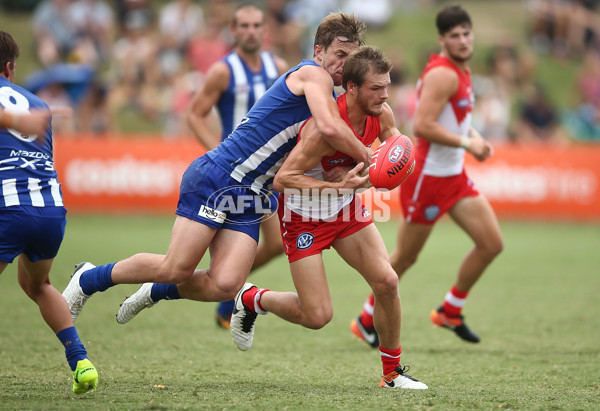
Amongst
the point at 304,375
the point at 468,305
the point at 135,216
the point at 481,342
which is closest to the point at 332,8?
the point at 135,216

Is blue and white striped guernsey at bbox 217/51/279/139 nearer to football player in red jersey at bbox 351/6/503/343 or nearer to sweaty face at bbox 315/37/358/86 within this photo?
football player in red jersey at bbox 351/6/503/343

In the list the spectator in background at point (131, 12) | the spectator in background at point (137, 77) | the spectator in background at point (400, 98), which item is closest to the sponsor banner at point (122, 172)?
the spectator in background at point (137, 77)

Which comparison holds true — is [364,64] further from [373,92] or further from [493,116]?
[493,116]

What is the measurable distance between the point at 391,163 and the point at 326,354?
2097mm

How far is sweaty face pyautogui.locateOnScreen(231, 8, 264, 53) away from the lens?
294 inches

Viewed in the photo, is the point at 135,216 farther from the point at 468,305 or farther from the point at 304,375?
the point at 304,375

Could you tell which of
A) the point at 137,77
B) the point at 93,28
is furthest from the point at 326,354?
the point at 93,28

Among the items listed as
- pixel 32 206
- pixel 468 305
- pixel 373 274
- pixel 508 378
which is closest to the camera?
pixel 32 206

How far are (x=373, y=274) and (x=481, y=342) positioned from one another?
220 cm

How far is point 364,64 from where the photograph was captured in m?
4.91

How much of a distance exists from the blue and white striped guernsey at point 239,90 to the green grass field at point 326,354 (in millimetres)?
1981

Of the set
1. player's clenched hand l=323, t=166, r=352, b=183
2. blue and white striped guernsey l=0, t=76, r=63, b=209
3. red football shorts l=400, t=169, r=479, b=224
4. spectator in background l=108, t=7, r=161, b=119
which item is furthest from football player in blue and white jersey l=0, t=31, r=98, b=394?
spectator in background l=108, t=7, r=161, b=119

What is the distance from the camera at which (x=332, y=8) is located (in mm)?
20031
